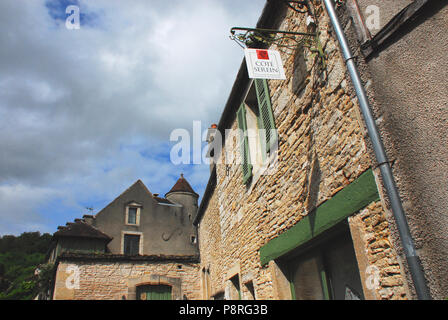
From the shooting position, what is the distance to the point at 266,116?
15.3 feet

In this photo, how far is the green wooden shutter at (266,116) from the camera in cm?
445

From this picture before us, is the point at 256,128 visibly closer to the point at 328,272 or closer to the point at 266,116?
the point at 266,116

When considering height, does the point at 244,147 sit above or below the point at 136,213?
below

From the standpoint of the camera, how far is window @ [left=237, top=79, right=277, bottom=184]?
4.59m

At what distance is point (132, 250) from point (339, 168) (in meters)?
15.2

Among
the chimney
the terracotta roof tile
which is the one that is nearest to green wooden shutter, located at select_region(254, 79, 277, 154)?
the terracotta roof tile

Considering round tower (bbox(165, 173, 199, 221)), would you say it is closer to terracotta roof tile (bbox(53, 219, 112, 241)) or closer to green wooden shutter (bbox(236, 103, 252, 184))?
terracotta roof tile (bbox(53, 219, 112, 241))

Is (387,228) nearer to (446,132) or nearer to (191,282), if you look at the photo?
(446,132)

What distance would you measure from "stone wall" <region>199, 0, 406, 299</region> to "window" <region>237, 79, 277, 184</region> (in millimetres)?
161

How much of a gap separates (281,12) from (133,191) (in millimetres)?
15200

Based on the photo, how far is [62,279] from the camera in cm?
997

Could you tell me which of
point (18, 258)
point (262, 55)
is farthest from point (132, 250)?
point (18, 258)

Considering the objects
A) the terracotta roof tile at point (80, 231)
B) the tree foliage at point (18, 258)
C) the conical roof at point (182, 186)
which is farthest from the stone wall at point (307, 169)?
the tree foliage at point (18, 258)
